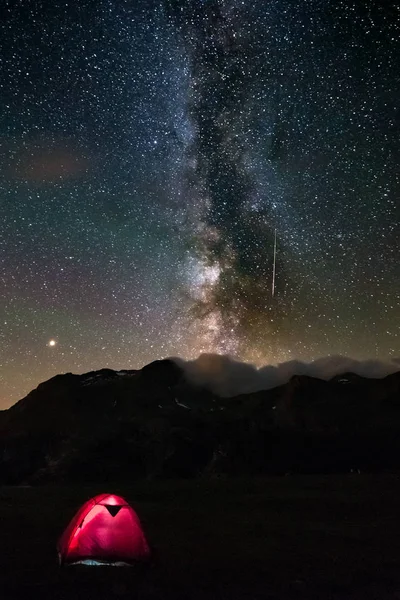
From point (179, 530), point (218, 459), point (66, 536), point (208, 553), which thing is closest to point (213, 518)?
point (179, 530)

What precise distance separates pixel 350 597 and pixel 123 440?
177464 mm

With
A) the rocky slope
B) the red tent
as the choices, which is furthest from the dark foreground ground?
the rocky slope

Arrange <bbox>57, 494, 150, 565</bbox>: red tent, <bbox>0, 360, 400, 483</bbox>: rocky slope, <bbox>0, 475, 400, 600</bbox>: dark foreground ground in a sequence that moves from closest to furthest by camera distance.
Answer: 1. <bbox>0, 475, 400, 600</bbox>: dark foreground ground
2. <bbox>57, 494, 150, 565</bbox>: red tent
3. <bbox>0, 360, 400, 483</bbox>: rocky slope

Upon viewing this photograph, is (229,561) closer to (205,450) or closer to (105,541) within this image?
(105,541)

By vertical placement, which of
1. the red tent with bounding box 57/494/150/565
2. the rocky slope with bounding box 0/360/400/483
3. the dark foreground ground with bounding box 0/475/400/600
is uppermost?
the rocky slope with bounding box 0/360/400/483

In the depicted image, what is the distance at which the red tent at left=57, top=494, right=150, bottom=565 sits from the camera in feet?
44.6

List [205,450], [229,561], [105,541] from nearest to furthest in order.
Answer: [105,541], [229,561], [205,450]

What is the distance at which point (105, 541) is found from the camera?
44.8 feet

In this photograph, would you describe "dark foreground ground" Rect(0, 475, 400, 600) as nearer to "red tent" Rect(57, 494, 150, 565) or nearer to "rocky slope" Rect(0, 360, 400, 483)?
"red tent" Rect(57, 494, 150, 565)

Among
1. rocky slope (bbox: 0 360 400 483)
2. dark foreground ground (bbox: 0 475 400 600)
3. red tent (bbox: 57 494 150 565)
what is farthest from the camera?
rocky slope (bbox: 0 360 400 483)

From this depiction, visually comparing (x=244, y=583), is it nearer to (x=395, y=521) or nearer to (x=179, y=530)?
(x=179, y=530)

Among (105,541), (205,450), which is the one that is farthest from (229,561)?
(205,450)

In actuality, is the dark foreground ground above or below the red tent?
below

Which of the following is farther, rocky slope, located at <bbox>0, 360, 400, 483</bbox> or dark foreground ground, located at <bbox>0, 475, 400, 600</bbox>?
rocky slope, located at <bbox>0, 360, 400, 483</bbox>
